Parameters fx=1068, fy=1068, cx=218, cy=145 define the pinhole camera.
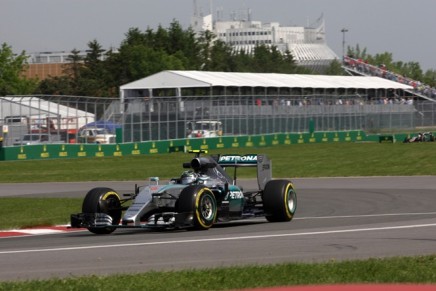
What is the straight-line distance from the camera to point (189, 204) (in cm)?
1712

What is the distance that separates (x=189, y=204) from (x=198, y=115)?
146ft

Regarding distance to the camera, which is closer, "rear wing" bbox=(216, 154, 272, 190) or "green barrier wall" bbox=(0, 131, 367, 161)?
"rear wing" bbox=(216, 154, 272, 190)

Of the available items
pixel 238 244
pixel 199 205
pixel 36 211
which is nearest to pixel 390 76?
pixel 36 211

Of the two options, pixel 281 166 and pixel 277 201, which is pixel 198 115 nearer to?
pixel 281 166

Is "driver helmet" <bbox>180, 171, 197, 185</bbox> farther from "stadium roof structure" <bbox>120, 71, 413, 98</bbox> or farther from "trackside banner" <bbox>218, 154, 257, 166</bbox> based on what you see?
"stadium roof structure" <bbox>120, 71, 413, 98</bbox>

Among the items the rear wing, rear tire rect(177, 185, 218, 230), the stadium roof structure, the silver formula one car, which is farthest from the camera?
the stadium roof structure

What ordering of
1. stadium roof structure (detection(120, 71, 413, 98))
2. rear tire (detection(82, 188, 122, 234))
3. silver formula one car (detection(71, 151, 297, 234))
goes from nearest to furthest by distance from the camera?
silver formula one car (detection(71, 151, 297, 234))
rear tire (detection(82, 188, 122, 234))
stadium roof structure (detection(120, 71, 413, 98))

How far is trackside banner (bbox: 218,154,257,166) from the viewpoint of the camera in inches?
794

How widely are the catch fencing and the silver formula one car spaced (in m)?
33.0

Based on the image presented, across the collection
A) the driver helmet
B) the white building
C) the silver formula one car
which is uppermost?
the white building

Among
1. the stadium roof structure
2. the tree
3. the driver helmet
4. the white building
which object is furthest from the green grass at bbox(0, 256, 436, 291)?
the white building

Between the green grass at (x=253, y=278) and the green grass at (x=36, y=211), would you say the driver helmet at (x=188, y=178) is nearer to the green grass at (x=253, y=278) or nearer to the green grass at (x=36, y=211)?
the green grass at (x=36, y=211)

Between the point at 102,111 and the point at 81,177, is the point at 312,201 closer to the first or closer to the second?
the point at 81,177

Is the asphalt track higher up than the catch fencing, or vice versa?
the catch fencing
